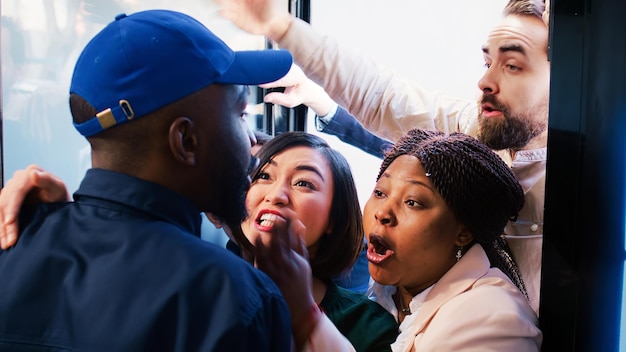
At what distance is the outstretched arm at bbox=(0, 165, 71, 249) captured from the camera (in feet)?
4.45

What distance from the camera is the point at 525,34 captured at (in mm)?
1767

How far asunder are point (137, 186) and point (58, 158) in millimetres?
1399

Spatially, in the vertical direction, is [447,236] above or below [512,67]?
below

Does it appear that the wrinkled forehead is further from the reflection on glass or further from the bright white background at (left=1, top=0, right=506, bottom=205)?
the reflection on glass

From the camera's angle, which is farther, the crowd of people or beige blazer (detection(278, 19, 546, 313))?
beige blazer (detection(278, 19, 546, 313))

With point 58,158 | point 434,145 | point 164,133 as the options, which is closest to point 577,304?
point 434,145

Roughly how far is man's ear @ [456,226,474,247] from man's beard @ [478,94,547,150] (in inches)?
9.6

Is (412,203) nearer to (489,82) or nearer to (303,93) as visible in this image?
(489,82)

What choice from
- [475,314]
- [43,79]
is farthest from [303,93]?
[43,79]

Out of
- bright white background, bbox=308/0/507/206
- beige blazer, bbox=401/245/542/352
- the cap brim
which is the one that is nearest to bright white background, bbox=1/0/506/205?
bright white background, bbox=308/0/507/206

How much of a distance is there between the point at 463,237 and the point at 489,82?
1.39ft

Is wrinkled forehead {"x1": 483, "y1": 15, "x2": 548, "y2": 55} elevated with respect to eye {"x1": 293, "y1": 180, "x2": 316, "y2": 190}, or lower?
elevated

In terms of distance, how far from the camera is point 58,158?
2494 mm

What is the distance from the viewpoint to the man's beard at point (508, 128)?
1797mm
